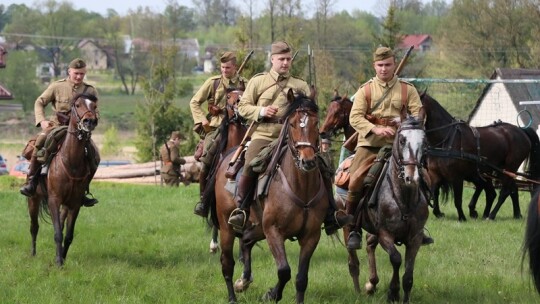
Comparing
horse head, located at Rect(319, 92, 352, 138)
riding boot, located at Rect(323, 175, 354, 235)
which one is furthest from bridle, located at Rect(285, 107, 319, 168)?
horse head, located at Rect(319, 92, 352, 138)

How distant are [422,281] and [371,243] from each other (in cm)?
94

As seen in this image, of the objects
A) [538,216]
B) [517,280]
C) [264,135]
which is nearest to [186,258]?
[264,135]

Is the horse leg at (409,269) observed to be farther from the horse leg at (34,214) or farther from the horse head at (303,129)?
the horse leg at (34,214)

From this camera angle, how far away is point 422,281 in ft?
40.2

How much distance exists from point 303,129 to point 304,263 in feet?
4.67

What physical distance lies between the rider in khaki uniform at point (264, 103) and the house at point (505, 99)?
2761 cm

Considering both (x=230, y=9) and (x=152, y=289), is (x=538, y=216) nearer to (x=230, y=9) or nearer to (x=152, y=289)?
(x=152, y=289)

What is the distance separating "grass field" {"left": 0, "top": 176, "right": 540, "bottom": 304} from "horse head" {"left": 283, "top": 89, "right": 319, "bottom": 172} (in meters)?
1.90

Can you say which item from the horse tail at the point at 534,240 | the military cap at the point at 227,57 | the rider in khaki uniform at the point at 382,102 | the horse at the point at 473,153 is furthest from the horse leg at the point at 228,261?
the horse at the point at 473,153

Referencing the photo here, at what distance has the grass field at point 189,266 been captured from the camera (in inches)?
442

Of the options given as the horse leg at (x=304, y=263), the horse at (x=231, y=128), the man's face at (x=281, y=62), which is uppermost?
the man's face at (x=281, y=62)

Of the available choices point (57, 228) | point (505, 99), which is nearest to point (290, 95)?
point (57, 228)

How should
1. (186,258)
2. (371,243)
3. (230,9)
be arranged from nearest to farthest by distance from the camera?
1. (371,243)
2. (186,258)
3. (230,9)

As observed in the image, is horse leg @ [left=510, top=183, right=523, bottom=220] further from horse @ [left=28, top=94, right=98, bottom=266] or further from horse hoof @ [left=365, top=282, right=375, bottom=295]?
horse @ [left=28, top=94, right=98, bottom=266]
